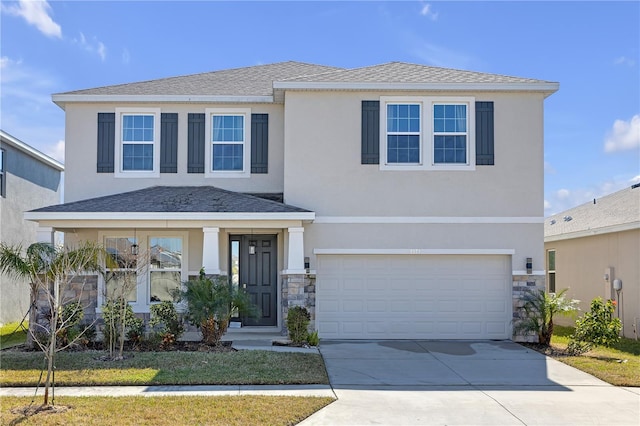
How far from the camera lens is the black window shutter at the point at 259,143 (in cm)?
1516

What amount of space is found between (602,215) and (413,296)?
7177 millimetres

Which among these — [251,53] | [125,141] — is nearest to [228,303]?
[125,141]

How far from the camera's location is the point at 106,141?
1501 centimetres

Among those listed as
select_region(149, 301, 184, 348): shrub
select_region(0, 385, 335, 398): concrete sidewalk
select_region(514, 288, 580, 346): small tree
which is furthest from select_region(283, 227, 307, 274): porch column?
select_region(514, 288, 580, 346): small tree

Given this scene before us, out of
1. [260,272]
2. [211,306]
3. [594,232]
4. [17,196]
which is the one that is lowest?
[211,306]

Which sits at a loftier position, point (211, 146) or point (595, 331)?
point (211, 146)

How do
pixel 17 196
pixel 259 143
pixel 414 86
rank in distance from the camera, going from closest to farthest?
pixel 414 86, pixel 259 143, pixel 17 196

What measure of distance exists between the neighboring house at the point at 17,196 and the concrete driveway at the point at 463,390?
11434 mm

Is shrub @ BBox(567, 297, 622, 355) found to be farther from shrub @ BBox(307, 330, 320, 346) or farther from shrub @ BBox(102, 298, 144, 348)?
shrub @ BBox(102, 298, 144, 348)

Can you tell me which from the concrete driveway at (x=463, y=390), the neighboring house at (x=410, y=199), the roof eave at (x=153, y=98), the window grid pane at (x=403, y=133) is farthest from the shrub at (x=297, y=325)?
the roof eave at (x=153, y=98)

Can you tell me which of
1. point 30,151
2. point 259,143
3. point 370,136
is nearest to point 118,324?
point 259,143

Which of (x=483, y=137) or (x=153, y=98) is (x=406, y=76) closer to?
(x=483, y=137)

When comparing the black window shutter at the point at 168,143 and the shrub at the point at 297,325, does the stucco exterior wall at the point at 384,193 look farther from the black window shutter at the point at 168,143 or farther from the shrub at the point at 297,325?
the black window shutter at the point at 168,143

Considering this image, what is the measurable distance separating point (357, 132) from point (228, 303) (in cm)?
489
